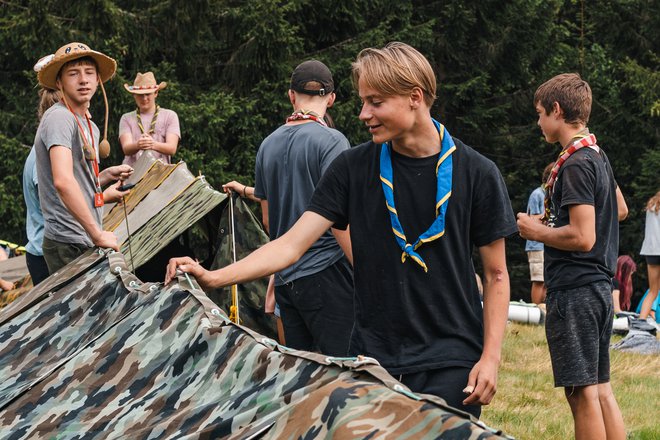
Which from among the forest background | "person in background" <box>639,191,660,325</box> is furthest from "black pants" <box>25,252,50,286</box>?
the forest background

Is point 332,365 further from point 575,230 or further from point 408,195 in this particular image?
point 575,230

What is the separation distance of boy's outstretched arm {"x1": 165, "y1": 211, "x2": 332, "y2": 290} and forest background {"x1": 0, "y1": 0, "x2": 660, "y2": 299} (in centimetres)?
1152

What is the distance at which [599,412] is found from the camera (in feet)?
14.9

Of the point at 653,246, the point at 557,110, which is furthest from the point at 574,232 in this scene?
the point at 653,246

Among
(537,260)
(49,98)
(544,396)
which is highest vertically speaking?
(49,98)

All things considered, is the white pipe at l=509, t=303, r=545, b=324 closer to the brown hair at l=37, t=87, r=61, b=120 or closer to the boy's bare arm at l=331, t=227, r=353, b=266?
the brown hair at l=37, t=87, r=61, b=120

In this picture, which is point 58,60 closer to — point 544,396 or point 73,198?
point 73,198

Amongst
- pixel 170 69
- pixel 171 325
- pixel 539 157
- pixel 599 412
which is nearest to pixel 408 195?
pixel 171 325

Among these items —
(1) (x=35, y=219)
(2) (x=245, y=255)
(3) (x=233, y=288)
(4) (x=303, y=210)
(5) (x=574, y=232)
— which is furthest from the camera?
(2) (x=245, y=255)

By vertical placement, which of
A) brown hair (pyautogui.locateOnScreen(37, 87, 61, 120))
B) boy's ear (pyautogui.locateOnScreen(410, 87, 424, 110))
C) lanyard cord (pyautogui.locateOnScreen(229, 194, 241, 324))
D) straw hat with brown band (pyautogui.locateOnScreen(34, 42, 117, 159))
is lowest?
lanyard cord (pyautogui.locateOnScreen(229, 194, 241, 324))

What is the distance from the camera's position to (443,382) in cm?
333

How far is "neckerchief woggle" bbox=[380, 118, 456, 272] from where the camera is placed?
3303 millimetres

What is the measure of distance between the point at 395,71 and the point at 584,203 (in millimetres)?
1554

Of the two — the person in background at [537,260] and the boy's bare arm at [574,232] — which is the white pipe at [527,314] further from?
the boy's bare arm at [574,232]
